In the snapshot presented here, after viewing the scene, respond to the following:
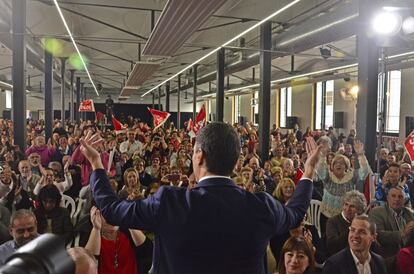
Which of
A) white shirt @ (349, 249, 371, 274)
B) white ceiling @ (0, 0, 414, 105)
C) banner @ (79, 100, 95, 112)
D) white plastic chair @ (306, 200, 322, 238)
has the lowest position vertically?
white plastic chair @ (306, 200, 322, 238)

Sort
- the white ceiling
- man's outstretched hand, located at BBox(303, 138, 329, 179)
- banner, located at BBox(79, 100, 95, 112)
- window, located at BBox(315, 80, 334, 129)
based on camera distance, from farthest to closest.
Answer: window, located at BBox(315, 80, 334, 129)
banner, located at BBox(79, 100, 95, 112)
the white ceiling
man's outstretched hand, located at BBox(303, 138, 329, 179)

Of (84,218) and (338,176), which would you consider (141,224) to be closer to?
(84,218)

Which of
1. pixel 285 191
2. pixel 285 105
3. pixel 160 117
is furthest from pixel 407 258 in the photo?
pixel 285 105

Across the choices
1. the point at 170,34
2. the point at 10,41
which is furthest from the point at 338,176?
the point at 10,41

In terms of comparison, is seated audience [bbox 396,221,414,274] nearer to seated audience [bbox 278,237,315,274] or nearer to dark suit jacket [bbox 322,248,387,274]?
dark suit jacket [bbox 322,248,387,274]

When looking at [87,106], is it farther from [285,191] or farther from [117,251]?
[117,251]

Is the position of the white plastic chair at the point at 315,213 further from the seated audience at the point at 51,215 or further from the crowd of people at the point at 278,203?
the seated audience at the point at 51,215

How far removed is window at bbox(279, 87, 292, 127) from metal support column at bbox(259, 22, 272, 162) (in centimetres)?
1311

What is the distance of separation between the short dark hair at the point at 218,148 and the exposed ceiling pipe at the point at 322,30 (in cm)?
538

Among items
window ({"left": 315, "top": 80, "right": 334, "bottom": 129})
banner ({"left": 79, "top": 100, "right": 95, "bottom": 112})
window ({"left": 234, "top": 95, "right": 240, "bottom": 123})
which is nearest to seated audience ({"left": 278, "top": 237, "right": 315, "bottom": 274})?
window ({"left": 315, "top": 80, "right": 334, "bottom": 129})

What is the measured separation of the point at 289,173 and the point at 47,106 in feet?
27.4

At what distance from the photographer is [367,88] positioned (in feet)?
18.9

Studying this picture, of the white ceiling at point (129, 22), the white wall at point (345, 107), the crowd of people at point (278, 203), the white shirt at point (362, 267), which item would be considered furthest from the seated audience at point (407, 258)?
the white wall at point (345, 107)

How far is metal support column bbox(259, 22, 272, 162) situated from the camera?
9609mm
